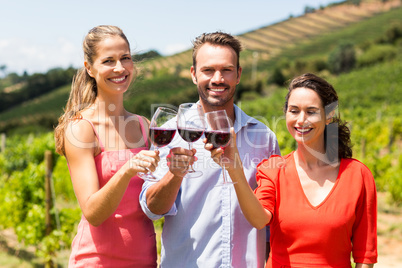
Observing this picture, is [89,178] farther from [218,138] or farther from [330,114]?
[330,114]

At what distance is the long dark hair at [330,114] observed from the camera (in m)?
1.83

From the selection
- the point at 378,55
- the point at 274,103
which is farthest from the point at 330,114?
the point at 378,55

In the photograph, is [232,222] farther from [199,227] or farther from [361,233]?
[361,233]

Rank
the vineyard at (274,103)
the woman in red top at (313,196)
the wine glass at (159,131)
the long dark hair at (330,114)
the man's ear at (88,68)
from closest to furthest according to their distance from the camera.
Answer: the wine glass at (159,131), the woman in red top at (313,196), the long dark hair at (330,114), the man's ear at (88,68), the vineyard at (274,103)

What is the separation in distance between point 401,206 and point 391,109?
16.2 metres

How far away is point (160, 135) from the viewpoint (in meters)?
1.50

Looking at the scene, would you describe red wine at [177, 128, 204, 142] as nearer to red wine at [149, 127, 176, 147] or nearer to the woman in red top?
red wine at [149, 127, 176, 147]

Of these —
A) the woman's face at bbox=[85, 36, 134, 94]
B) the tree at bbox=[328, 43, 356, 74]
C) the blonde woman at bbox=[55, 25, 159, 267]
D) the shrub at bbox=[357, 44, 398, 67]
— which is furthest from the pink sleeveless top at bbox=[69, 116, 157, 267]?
the tree at bbox=[328, 43, 356, 74]

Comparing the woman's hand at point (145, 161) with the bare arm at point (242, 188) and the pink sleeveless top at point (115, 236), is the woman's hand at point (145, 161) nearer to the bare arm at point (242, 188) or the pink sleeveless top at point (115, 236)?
the bare arm at point (242, 188)

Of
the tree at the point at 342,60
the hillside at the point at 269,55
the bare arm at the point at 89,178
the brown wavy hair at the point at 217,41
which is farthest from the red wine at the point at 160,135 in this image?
the tree at the point at 342,60

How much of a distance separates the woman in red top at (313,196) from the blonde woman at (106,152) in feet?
2.01

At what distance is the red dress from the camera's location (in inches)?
66.5

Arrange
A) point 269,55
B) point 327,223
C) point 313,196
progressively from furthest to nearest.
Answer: point 269,55
point 313,196
point 327,223

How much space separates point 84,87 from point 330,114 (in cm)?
131
